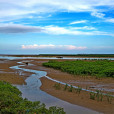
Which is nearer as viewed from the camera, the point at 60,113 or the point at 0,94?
the point at 60,113

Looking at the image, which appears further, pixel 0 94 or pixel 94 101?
pixel 94 101

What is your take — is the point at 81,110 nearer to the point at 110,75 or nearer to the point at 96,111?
the point at 96,111

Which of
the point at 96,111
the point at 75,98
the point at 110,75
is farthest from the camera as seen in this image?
the point at 110,75

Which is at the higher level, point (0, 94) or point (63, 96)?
point (0, 94)

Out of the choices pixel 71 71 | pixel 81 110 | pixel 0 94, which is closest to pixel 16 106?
pixel 0 94

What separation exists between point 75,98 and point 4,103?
5038mm

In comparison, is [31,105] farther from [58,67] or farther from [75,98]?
[58,67]

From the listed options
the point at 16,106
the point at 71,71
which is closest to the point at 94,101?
the point at 16,106

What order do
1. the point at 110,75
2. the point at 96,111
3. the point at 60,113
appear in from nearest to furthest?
the point at 60,113, the point at 96,111, the point at 110,75

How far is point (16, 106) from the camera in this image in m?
5.89

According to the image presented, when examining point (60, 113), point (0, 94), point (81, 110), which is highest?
point (0, 94)

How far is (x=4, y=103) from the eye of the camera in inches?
236

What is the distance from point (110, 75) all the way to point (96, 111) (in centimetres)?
1129

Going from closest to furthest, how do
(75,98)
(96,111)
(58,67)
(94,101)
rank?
(96,111)
(94,101)
(75,98)
(58,67)
